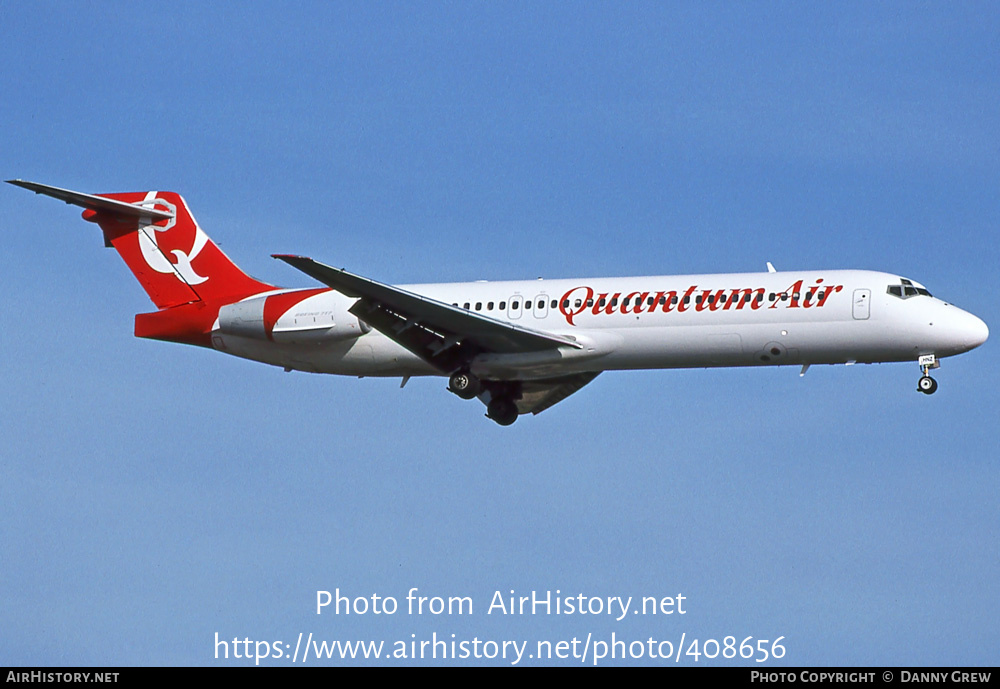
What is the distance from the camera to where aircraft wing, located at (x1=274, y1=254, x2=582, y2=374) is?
3756 cm

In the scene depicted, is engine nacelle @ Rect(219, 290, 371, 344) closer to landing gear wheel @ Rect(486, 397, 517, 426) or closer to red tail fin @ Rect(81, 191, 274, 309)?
red tail fin @ Rect(81, 191, 274, 309)

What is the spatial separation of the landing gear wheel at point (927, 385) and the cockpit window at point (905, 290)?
202 centimetres

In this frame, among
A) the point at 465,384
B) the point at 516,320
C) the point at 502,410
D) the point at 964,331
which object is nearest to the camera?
the point at 964,331

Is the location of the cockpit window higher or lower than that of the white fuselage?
higher

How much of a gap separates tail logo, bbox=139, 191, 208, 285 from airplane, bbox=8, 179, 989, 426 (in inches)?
1.1

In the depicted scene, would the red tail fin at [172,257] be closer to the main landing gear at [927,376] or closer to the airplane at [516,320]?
the airplane at [516,320]

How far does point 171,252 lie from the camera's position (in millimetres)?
43094

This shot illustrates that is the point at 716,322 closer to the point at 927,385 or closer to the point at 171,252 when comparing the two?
the point at 927,385

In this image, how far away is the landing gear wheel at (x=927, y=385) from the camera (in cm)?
3725

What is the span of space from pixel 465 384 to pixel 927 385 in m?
11.3

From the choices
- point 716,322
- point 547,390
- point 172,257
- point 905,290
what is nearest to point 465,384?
point 547,390

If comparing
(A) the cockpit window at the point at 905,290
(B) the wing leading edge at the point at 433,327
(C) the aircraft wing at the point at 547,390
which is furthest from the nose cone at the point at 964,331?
(C) the aircraft wing at the point at 547,390

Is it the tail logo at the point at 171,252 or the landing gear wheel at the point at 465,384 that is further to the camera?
the tail logo at the point at 171,252

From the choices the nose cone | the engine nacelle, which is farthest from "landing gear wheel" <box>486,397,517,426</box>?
the nose cone
